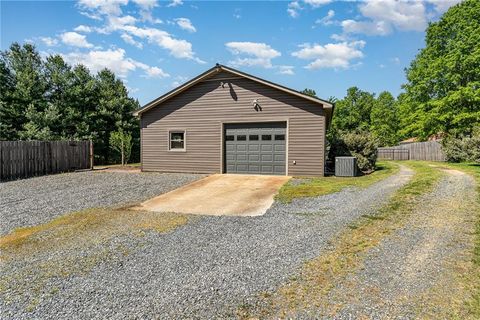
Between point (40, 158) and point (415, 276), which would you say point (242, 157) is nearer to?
point (40, 158)

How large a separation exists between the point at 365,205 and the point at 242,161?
7.58m

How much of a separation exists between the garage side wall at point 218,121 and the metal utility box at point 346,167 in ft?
2.74

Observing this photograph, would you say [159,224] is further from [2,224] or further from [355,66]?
[355,66]

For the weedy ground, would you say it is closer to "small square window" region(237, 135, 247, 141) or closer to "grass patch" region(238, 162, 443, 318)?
"grass patch" region(238, 162, 443, 318)

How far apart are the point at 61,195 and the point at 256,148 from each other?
8236 mm

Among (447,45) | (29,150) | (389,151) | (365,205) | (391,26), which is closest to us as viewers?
(365,205)

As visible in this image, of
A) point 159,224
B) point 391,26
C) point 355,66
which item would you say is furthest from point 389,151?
point 159,224

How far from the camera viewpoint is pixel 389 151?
98.2 feet

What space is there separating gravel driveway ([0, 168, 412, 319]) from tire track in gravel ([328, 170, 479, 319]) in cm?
81

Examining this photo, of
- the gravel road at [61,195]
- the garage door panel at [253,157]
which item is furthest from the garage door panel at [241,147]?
the gravel road at [61,195]

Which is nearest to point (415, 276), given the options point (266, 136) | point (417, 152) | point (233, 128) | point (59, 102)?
point (266, 136)

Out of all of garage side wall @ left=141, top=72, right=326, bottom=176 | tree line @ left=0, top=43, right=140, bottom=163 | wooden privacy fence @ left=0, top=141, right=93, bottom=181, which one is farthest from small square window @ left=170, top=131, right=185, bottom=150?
tree line @ left=0, top=43, right=140, bottom=163

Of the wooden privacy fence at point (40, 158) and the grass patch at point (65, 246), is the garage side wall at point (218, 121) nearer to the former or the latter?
the wooden privacy fence at point (40, 158)

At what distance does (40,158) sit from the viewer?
13.9 m
